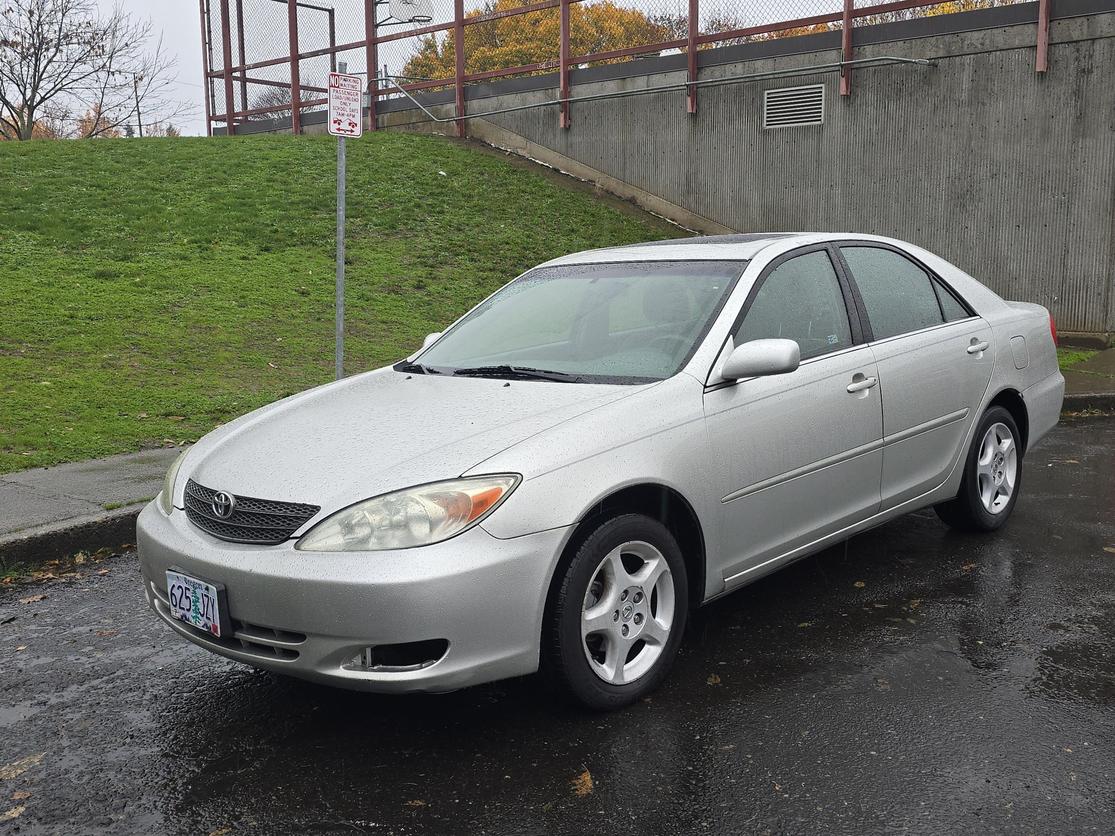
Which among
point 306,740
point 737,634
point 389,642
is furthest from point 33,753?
point 737,634

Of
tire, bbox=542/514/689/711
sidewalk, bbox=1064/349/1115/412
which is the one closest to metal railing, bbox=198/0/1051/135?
sidewalk, bbox=1064/349/1115/412

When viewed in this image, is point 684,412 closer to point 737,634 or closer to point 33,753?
point 737,634

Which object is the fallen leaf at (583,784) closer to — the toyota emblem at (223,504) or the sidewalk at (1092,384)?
the toyota emblem at (223,504)

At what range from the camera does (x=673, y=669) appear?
3.90 metres

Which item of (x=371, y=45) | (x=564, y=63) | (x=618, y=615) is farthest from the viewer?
(x=371, y=45)

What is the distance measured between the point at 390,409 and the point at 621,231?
13.2 metres

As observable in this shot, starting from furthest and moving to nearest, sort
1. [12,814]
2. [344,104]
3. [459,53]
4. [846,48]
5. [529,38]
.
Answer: [459,53], [529,38], [846,48], [344,104], [12,814]

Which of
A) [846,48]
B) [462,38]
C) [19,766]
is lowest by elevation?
[19,766]

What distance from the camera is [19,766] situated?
3271 mm

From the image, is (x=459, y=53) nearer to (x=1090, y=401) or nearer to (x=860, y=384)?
(x=1090, y=401)

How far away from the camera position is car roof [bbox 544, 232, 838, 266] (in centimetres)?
449

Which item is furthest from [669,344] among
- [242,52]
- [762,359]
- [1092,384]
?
[242,52]

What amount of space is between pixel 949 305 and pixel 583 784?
10.7 feet

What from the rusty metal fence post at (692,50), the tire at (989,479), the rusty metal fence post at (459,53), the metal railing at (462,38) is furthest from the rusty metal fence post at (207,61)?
the tire at (989,479)
